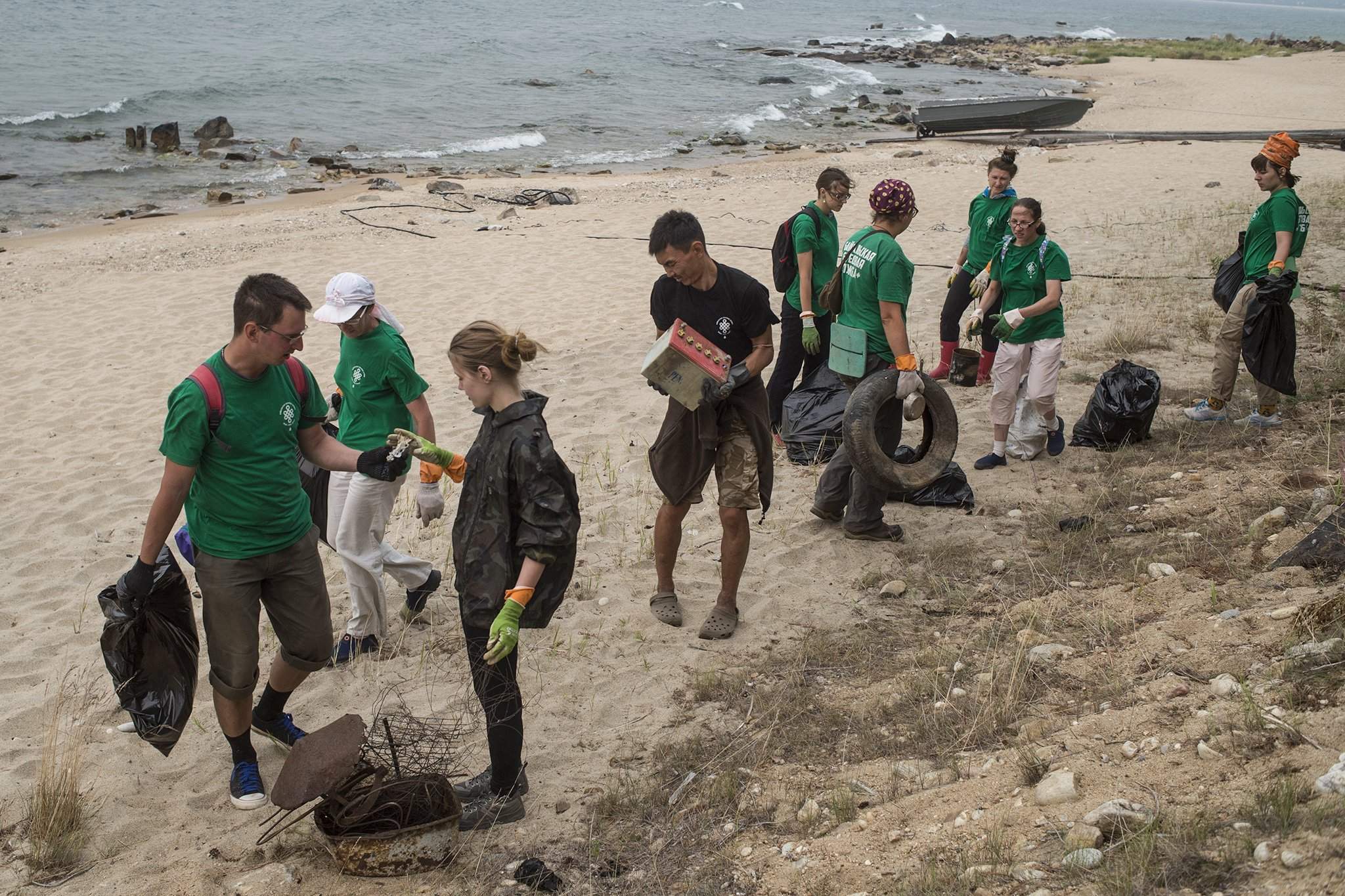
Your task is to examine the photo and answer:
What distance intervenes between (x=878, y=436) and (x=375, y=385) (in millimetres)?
2642

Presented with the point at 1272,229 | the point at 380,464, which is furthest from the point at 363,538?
the point at 1272,229

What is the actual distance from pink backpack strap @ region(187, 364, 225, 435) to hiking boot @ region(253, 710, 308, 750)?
1321 mm

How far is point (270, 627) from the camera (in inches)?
206

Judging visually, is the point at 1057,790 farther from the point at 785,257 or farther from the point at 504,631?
the point at 785,257

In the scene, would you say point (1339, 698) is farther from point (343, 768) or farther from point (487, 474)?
point (343, 768)

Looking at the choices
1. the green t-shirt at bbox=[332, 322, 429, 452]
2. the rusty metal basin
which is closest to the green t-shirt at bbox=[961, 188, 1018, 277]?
the green t-shirt at bbox=[332, 322, 429, 452]

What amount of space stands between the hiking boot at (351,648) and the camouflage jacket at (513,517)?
5.15 ft

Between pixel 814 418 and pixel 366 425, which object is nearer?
pixel 366 425

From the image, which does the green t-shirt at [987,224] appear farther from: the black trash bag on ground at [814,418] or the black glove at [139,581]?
the black glove at [139,581]

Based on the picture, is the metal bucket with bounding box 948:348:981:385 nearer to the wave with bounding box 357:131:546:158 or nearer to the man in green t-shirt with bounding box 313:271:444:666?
the man in green t-shirt with bounding box 313:271:444:666

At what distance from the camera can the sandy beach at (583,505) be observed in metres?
3.53

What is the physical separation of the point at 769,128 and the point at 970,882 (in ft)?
94.2

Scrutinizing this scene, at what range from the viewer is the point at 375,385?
466cm

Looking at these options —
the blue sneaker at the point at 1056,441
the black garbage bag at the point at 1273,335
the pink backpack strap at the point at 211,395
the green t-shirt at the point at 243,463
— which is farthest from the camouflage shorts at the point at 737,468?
the black garbage bag at the point at 1273,335
